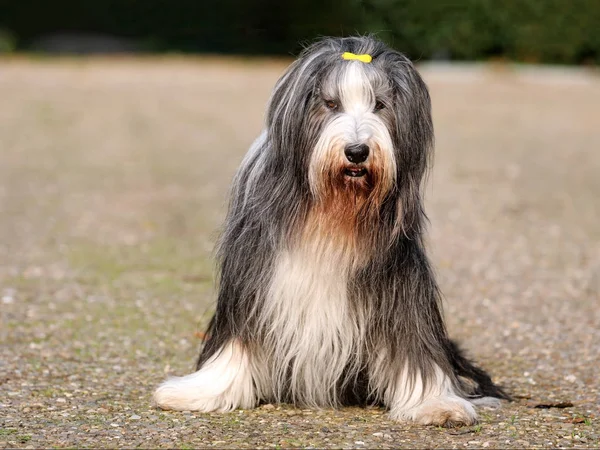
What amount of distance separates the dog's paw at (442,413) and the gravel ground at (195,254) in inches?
2.0

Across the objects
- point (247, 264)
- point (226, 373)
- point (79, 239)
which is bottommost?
point (79, 239)

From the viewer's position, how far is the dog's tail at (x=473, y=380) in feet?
16.1

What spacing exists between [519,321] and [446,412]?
237 centimetres

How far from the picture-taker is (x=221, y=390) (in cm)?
452

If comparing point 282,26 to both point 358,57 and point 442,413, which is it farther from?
point 442,413

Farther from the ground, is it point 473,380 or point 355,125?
point 355,125

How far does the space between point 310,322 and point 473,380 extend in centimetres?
105

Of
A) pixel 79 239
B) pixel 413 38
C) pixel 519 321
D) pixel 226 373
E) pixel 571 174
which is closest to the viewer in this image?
pixel 226 373

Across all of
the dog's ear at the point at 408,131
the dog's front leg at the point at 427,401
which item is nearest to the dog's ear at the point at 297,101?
the dog's ear at the point at 408,131

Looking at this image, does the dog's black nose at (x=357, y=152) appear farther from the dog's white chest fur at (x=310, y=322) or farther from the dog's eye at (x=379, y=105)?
the dog's white chest fur at (x=310, y=322)

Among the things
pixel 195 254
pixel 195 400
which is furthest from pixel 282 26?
pixel 195 400

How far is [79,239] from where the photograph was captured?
892 cm

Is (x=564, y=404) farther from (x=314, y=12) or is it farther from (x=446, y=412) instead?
(x=314, y=12)

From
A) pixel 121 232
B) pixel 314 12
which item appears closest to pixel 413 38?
pixel 314 12
